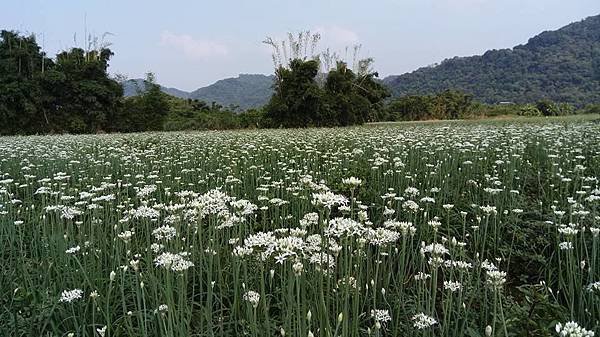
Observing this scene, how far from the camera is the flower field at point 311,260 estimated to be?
8.32 feet

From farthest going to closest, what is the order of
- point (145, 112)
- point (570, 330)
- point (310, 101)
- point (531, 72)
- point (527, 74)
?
point (531, 72) < point (527, 74) < point (145, 112) < point (310, 101) < point (570, 330)

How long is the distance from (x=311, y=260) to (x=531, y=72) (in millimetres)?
92258

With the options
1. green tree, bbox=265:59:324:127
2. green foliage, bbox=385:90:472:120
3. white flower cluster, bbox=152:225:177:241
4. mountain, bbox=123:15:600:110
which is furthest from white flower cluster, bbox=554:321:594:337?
mountain, bbox=123:15:600:110

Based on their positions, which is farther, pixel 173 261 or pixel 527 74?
pixel 527 74

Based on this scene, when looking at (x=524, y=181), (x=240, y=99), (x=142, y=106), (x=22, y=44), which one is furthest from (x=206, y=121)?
(x=240, y=99)

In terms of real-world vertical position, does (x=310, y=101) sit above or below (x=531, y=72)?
below

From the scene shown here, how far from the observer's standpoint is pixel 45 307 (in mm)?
3020

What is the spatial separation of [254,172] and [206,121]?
95.6 ft

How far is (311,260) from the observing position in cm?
269

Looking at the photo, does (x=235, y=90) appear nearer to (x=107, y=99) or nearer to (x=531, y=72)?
(x=531, y=72)

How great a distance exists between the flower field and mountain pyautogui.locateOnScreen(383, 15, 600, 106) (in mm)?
62349

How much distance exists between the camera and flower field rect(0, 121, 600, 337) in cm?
254

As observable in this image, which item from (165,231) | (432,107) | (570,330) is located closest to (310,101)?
(432,107)

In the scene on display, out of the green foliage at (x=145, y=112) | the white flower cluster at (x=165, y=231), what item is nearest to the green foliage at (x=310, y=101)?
the green foliage at (x=145, y=112)
